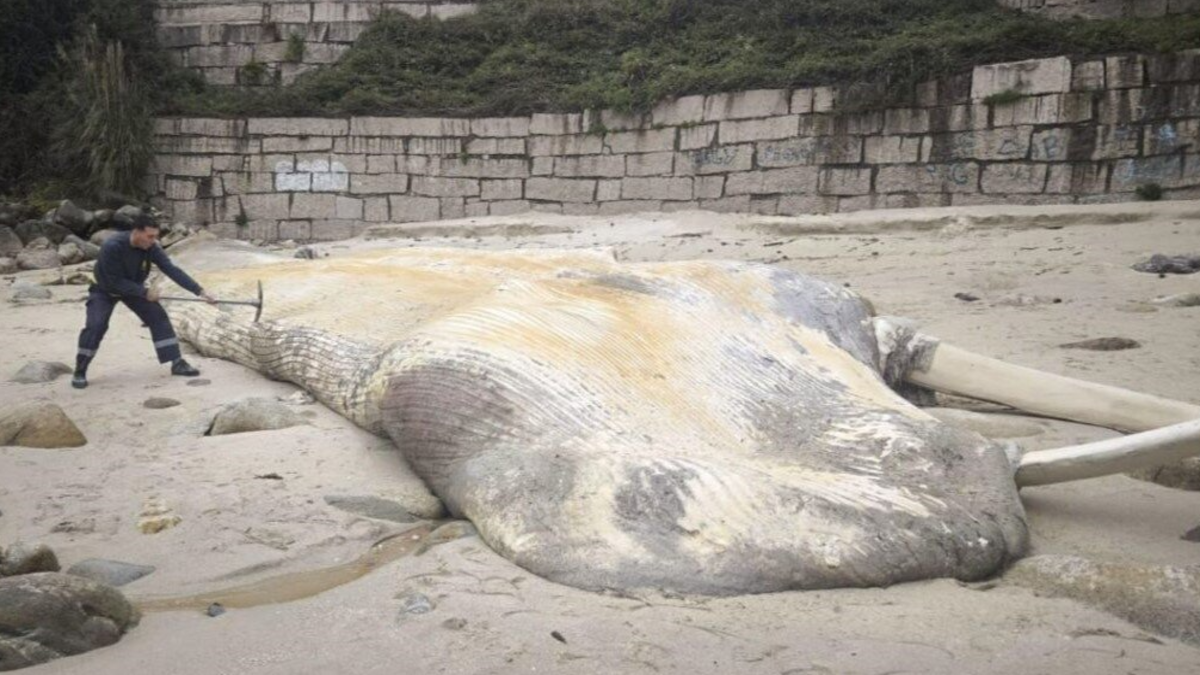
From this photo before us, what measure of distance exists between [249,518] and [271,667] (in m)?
1.28

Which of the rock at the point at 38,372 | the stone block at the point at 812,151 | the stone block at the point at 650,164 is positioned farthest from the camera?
the stone block at the point at 650,164

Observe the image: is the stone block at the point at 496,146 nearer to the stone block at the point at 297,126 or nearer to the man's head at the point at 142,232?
the stone block at the point at 297,126

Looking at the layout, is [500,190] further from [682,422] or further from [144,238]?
[682,422]

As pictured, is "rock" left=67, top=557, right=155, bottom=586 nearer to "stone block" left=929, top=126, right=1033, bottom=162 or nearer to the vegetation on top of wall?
"stone block" left=929, top=126, right=1033, bottom=162

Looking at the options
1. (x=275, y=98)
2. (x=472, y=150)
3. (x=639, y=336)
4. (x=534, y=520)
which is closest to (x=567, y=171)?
(x=472, y=150)

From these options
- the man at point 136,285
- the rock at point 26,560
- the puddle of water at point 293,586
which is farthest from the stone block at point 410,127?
the rock at point 26,560

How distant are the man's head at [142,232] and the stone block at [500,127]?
9730 mm

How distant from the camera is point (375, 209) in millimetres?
16516

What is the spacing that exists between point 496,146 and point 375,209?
206 cm

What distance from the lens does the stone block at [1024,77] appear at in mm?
11328

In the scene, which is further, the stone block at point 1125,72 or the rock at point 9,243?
the rock at point 9,243

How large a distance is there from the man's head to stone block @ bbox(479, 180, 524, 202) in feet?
31.2

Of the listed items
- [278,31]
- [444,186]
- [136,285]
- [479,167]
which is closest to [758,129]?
[479,167]

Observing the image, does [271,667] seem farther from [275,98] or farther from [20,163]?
[20,163]
